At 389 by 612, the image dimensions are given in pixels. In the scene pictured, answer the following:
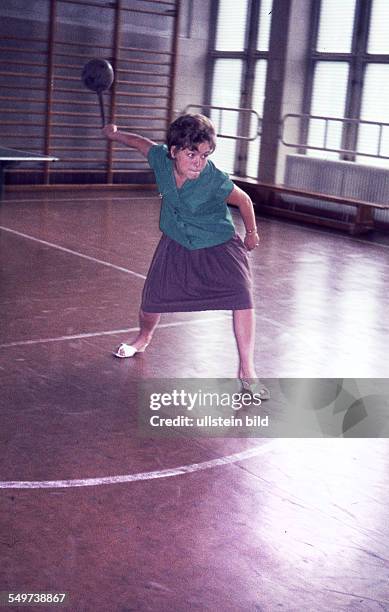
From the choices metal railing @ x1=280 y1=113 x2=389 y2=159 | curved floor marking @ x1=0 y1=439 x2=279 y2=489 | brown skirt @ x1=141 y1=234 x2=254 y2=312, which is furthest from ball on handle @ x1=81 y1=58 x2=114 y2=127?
metal railing @ x1=280 y1=113 x2=389 y2=159

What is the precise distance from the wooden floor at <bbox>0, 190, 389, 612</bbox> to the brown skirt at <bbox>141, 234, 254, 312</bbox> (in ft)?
1.30

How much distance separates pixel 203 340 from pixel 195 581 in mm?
2366

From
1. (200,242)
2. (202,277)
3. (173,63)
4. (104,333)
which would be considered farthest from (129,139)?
(173,63)

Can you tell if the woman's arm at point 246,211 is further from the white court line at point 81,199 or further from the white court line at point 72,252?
the white court line at point 81,199

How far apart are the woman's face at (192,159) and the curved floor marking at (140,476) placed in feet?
3.57

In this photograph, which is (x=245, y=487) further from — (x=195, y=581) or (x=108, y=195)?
(x=108, y=195)

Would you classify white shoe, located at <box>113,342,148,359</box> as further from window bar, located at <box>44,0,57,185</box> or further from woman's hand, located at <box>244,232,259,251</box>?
window bar, located at <box>44,0,57,185</box>

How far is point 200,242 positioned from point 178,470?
1.07m

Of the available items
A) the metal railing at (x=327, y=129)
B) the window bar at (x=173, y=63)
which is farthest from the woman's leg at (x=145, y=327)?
the window bar at (x=173, y=63)

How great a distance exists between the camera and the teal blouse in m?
3.59

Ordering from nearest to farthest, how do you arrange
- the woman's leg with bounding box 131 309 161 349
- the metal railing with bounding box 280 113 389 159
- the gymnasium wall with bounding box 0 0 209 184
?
1. the woman's leg with bounding box 131 309 161 349
2. the metal railing with bounding box 280 113 389 159
3. the gymnasium wall with bounding box 0 0 209 184

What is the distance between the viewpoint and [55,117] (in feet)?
33.8

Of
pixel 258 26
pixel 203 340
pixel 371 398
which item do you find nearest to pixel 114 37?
pixel 258 26

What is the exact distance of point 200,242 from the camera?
3.68 m
